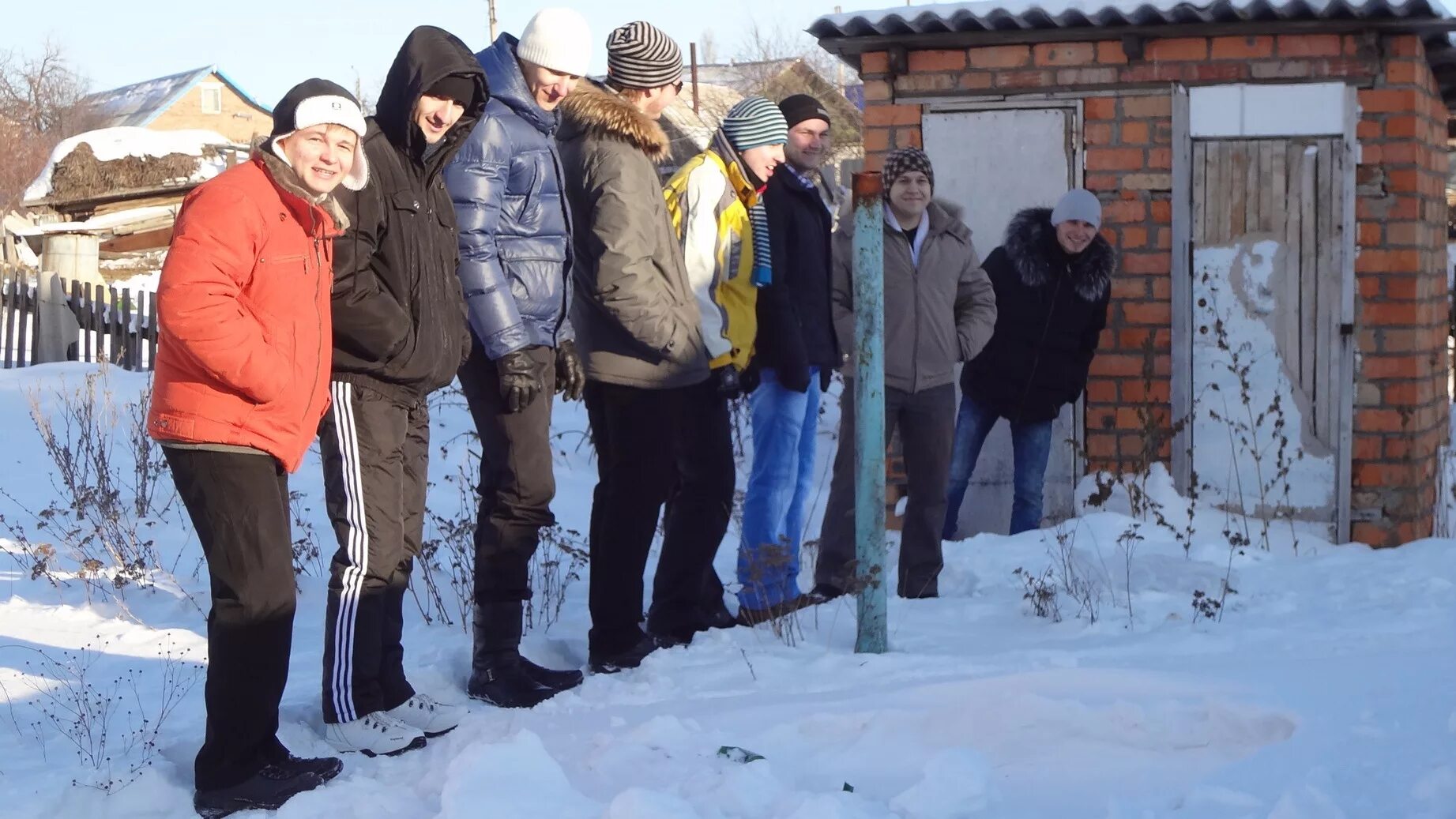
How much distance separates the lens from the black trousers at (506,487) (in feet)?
13.4

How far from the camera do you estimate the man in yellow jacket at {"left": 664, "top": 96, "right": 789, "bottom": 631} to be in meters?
4.68

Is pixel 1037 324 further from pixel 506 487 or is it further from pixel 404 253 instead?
pixel 404 253

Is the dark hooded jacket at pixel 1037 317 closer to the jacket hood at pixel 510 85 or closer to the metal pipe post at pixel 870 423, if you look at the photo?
the metal pipe post at pixel 870 423

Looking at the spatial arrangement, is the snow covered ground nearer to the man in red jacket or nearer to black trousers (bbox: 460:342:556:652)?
the man in red jacket

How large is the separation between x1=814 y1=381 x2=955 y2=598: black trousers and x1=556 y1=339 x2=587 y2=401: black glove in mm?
1647

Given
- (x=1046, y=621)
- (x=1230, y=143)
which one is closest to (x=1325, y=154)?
(x=1230, y=143)

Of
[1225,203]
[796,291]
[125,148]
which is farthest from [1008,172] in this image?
[125,148]

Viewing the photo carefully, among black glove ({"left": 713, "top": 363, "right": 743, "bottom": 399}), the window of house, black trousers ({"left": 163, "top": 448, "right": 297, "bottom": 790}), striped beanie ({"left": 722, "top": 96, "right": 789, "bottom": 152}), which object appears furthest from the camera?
the window of house

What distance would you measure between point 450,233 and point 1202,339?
4.60 meters

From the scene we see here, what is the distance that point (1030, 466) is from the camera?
680 cm

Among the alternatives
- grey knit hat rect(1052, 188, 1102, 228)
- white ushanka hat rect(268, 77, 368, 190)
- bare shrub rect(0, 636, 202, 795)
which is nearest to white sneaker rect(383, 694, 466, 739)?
bare shrub rect(0, 636, 202, 795)

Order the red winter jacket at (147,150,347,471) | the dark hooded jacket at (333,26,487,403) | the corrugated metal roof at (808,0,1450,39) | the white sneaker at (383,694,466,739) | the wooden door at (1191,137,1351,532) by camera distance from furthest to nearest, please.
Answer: the wooden door at (1191,137,1351,532), the corrugated metal roof at (808,0,1450,39), the white sneaker at (383,694,466,739), the dark hooded jacket at (333,26,487,403), the red winter jacket at (147,150,347,471)

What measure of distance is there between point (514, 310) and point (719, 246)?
3.17 ft

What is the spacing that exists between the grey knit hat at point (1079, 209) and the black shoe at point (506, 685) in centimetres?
349
